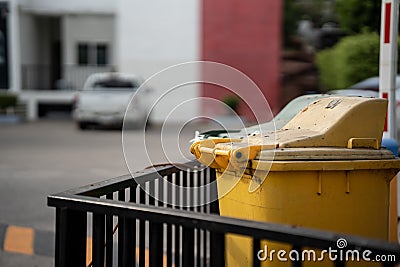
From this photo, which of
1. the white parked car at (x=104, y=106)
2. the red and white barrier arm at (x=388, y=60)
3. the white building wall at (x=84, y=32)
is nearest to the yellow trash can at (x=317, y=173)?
the red and white barrier arm at (x=388, y=60)

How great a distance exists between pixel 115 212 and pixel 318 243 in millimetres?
996

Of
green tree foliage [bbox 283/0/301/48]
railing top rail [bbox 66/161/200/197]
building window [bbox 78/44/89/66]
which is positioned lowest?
railing top rail [bbox 66/161/200/197]

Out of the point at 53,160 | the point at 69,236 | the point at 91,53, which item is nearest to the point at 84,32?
the point at 91,53

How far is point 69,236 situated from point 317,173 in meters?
1.37

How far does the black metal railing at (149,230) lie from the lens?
2.12 m

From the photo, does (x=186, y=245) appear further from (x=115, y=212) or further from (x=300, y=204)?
(x=300, y=204)

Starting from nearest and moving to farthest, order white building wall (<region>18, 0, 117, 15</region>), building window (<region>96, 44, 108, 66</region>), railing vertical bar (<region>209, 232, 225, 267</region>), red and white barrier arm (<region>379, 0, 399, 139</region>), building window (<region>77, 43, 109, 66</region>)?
railing vertical bar (<region>209, 232, 225, 267</region>) → red and white barrier arm (<region>379, 0, 399, 139</region>) → white building wall (<region>18, 0, 117, 15</region>) → building window (<region>77, 43, 109, 66</region>) → building window (<region>96, 44, 108, 66</region>)

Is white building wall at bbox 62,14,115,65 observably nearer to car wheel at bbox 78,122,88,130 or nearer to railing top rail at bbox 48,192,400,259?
car wheel at bbox 78,122,88,130

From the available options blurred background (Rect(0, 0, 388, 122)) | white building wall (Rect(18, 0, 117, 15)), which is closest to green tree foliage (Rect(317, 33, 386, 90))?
blurred background (Rect(0, 0, 388, 122))

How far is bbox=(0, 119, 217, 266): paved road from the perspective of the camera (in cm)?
504

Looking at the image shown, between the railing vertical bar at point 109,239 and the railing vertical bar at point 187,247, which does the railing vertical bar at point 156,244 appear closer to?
the railing vertical bar at point 187,247

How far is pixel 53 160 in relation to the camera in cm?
1110

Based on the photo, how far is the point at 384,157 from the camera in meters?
3.31

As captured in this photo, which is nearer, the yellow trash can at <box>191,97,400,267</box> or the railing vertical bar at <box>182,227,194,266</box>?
the railing vertical bar at <box>182,227,194,266</box>
